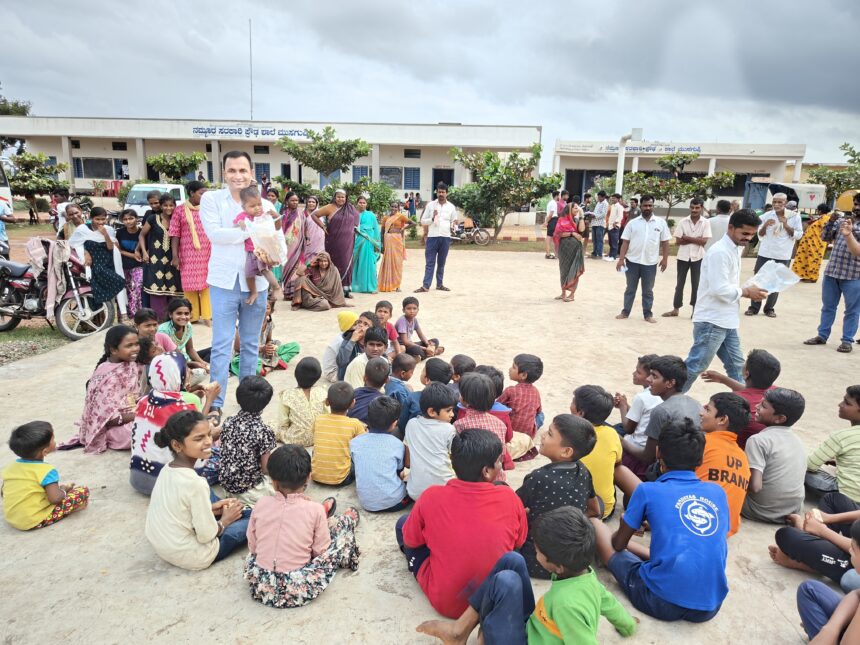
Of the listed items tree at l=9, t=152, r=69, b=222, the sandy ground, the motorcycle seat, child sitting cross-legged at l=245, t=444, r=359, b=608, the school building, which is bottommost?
the sandy ground

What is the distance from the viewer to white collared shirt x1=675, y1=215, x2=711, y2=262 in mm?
7914

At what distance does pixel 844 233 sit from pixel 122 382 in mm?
7159

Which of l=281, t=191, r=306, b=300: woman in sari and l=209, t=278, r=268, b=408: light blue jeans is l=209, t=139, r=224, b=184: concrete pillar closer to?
l=281, t=191, r=306, b=300: woman in sari

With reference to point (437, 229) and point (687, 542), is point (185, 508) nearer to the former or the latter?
point (687, 542)

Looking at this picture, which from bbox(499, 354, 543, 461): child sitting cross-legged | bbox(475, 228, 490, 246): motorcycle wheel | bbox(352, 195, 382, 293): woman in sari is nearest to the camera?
bbox(499, 354, 543, 461): child sitting cross-legged

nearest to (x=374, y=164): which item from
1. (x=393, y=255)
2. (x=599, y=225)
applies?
(x=599, y=225)

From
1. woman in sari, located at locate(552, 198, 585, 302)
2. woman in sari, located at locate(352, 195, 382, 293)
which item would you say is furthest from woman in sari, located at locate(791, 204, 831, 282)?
woman in sari, located at locate(352, 195, 382, 293)

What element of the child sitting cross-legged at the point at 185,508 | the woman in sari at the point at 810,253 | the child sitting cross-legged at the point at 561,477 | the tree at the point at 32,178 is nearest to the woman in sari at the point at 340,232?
the child sitting cross-legged at the point at 185,508

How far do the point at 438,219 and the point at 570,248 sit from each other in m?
2.32

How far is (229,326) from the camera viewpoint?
407 centimetres

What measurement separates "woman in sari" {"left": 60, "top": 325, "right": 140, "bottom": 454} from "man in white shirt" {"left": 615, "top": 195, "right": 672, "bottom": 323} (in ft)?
20.2

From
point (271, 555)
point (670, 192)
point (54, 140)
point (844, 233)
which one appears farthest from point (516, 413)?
point (54, 140)

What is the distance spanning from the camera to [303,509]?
2.48 m

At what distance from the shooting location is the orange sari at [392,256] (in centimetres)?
992
